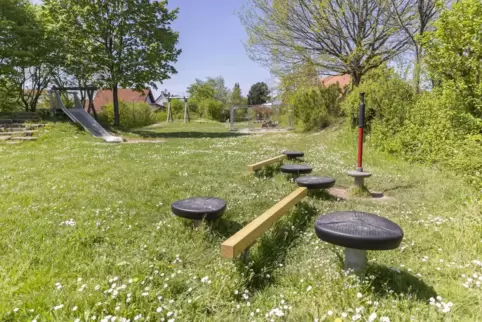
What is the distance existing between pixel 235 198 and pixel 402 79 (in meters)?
7.83

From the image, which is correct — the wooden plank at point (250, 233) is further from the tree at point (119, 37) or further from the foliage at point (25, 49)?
the foliage at point (25, 49)

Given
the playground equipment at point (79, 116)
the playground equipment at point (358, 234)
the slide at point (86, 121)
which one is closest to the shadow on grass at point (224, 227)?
the playground equipment at point (358, 234)

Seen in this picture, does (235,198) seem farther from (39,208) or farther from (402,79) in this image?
(402,79)

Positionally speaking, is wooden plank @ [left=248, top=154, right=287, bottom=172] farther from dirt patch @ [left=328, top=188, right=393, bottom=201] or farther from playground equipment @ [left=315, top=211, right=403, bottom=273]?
playground equipment @ [left=315, top=211, right=403, bottom=273]

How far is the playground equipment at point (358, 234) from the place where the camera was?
2.43 metres

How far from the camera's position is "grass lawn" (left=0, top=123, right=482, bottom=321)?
2.28m

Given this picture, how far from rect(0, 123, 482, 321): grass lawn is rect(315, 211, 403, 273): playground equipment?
0.17 m

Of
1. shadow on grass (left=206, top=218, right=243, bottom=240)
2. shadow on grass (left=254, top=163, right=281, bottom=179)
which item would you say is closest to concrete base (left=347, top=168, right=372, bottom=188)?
shadow on grass (left=254, top=163, right=281, bottom=179)

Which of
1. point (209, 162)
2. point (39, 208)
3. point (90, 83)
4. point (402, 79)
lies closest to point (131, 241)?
point (39, 208)

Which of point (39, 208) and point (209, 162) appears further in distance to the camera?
point (209, 162)

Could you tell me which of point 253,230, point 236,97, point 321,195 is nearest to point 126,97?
point 236,97

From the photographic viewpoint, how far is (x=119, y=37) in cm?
1739

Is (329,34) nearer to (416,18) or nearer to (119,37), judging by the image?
(416,18)

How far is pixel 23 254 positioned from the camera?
3018 millimetres
